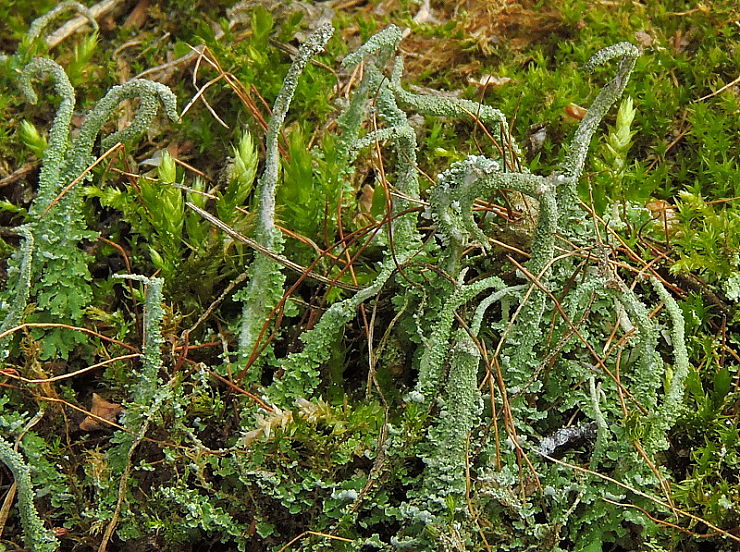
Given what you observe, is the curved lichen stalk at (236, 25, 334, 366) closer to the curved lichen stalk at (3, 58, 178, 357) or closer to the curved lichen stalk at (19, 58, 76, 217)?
the curved lichen stalk at (3, 58, 178, 357)

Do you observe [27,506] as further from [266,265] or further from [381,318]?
[381,318]

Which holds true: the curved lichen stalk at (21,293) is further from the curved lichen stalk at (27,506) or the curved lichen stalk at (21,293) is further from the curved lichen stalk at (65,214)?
the curved lichen stalk at (27,506)

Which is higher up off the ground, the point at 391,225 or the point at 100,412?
the point at 391,225

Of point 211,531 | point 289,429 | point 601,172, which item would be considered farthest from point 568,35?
point 211,531

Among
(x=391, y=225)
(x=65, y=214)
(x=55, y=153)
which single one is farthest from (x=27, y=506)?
(x=391, y=225)

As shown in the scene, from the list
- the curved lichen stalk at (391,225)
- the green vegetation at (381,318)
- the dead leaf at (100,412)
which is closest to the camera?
the green vegetation at (381,318)

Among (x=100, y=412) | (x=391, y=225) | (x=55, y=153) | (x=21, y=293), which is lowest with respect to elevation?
(x=100, y=412)

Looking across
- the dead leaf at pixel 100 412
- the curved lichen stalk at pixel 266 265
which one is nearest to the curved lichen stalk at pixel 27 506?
the dead leaf at pixel 100 412

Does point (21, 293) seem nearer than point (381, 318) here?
Yes
